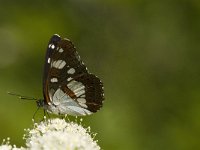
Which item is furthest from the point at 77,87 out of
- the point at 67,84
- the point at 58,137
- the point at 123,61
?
the point at 123,61

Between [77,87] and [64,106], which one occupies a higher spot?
[77,87]

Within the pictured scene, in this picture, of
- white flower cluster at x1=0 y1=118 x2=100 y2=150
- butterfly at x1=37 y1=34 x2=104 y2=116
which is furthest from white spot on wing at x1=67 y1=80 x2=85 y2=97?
white flower cluster at x1=0 y1=118 x2=100 y2=150

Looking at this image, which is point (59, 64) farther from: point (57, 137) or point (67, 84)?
point (57, 137)

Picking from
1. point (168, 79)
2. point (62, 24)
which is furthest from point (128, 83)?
point (62, 24)

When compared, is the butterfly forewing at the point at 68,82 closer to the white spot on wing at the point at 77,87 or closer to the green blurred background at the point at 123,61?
the white spot on wing at the point at 77,87

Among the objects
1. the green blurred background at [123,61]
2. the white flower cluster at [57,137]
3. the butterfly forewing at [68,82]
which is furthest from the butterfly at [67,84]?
the green blurred background at [123,61]

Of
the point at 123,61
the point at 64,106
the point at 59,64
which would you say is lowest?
the point at 64,106
